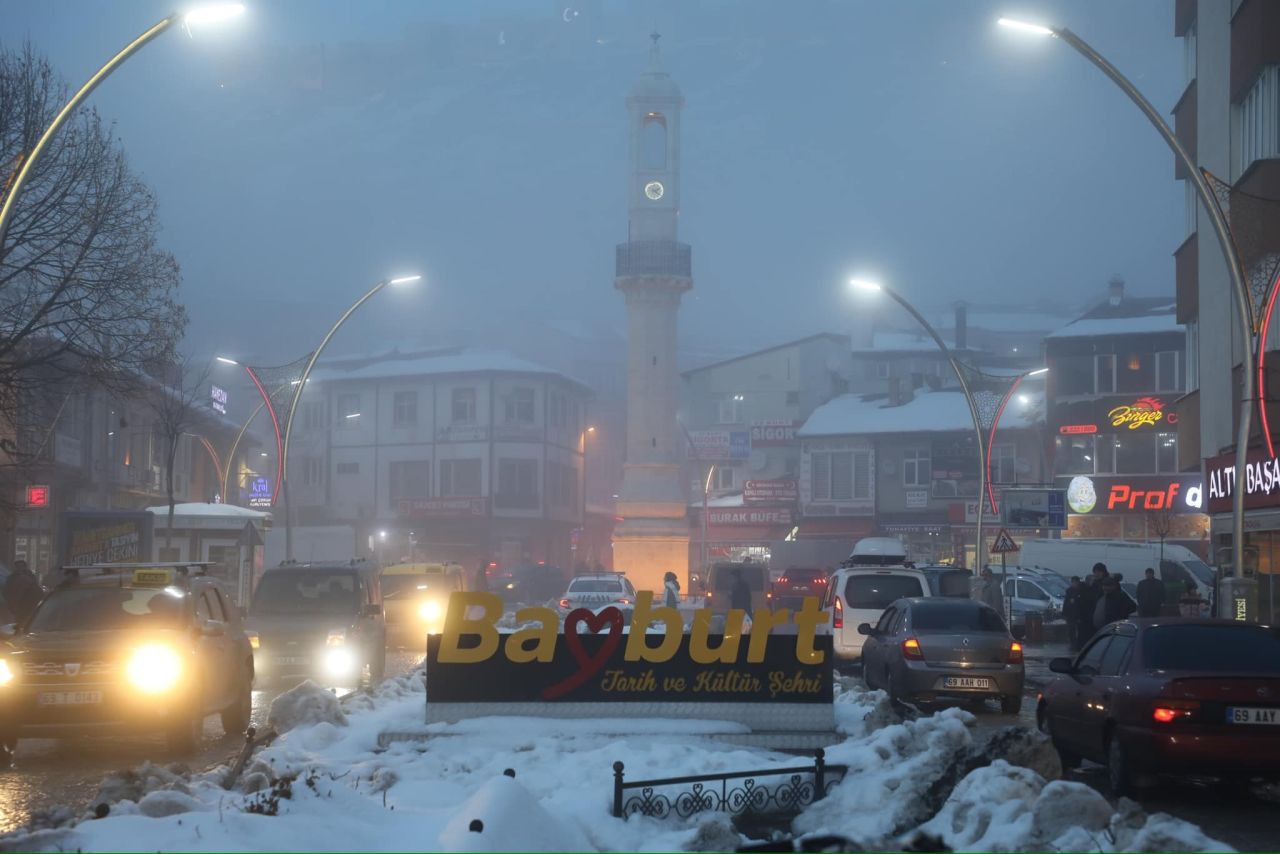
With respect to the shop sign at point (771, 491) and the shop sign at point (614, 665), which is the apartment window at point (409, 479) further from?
the shop sign at point (614, 665)

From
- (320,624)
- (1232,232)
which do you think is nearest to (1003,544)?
(1232,232)

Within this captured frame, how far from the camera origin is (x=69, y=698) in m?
Answer: 13.6

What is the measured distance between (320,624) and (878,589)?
348 inches

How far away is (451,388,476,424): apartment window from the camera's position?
296 feet

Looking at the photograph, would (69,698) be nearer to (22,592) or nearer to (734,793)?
(734,793)

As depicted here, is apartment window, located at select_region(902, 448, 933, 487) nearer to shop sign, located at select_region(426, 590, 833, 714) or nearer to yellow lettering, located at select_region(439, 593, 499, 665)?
shop sign, located at select_region(426, 590, 833, 714)

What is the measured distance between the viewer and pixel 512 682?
1390 centimetres

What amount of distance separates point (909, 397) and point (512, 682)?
71.0 meters

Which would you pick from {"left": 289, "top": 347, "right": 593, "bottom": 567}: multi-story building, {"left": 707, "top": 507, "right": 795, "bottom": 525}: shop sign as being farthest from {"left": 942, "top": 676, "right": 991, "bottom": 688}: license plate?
{"left": 289, "top": 347, "right": 593, "bottom": 567}: multi-story building

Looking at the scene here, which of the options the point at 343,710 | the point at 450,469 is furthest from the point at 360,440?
the point at 343,710

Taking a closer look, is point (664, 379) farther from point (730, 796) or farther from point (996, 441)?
point (730, 796)

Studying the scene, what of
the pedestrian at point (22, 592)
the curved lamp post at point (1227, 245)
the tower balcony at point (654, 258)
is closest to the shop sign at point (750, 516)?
the tower balcony at point (654, 258)

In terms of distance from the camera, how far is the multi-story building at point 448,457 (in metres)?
86.7

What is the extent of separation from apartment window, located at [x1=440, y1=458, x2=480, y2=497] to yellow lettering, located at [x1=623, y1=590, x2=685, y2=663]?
74.2 m
